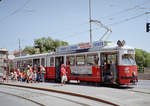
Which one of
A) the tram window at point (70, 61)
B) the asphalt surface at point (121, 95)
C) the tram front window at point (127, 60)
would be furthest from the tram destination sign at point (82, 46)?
the asphalt surface at point (121, 95)

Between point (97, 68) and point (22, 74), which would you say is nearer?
point (97, 68)

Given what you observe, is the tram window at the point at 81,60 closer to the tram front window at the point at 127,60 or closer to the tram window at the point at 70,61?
the tram window at the point at 70,61

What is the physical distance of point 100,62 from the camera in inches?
669

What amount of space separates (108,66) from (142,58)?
83.0 meters

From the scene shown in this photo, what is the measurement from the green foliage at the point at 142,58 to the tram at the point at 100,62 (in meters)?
78.3

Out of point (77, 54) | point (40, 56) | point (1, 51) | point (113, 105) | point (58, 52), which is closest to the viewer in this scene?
point (113, 105)

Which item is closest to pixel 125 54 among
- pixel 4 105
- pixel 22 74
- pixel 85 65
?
pixel 85 65

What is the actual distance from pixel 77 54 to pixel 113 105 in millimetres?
10121

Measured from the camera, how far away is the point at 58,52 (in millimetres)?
22094

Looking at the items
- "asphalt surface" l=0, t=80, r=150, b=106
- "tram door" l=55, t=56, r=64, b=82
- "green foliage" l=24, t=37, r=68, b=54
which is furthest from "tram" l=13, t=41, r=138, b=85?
"green foliage" l=24, t=37, r=68, b=54

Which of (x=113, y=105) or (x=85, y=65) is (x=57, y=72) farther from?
(x=113, y=105)

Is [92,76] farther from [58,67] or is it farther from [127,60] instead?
[58,67]

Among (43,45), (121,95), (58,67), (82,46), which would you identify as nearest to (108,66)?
(82,46)

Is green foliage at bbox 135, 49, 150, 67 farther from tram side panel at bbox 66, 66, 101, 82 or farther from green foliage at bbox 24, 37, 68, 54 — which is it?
tram side panel at bbox 66, 66, 101, 82
